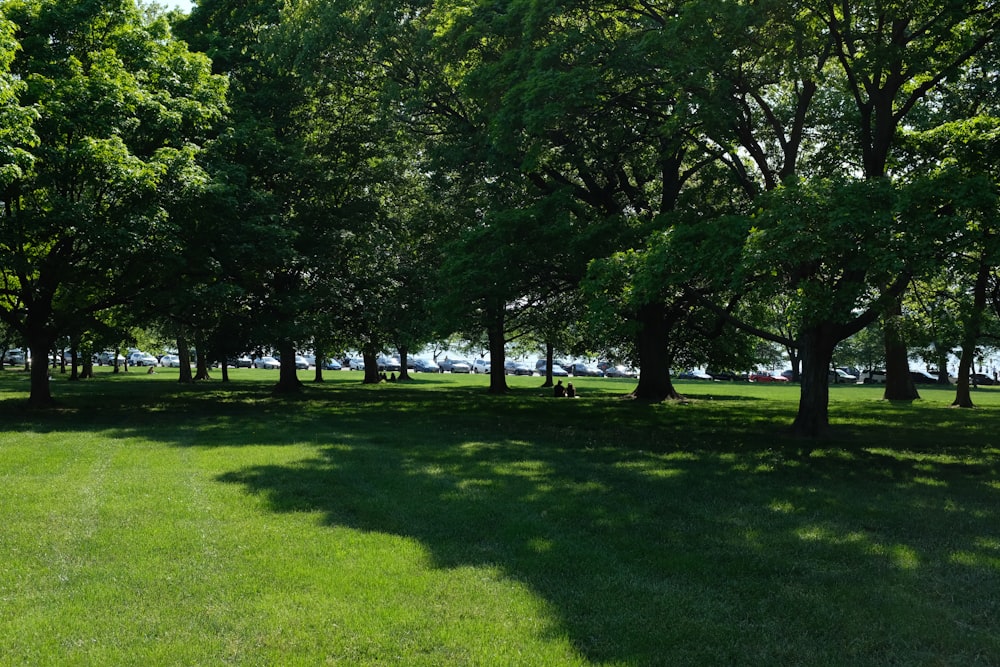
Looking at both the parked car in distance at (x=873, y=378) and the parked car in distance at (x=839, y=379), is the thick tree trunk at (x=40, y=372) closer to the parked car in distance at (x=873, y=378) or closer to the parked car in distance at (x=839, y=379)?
the parked car in distance at (x=839, y=379)

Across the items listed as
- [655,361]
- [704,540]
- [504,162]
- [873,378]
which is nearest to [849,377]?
[873,378]

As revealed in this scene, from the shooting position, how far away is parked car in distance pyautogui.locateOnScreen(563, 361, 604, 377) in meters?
85.8

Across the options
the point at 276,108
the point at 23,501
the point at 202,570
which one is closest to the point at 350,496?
the point at 202,570

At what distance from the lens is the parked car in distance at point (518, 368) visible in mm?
85606

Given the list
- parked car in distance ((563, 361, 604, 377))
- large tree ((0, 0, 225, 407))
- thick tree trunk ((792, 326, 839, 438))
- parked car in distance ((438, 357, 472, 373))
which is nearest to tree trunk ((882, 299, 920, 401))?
thick tree trunk ((792, 326, 839, 438))

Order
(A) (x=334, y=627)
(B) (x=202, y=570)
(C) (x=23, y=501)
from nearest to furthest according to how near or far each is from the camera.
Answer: (A) (x=334, y=627), (B) (x=202, y=570), (C) (x=23, y=501)

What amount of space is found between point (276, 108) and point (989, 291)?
25.9m

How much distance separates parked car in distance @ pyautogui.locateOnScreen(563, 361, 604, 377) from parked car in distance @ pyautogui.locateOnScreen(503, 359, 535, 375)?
4.84 meters

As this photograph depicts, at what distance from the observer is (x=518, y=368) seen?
87938 millimetres

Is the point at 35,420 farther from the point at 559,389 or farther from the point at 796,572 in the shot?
the point at 559,389

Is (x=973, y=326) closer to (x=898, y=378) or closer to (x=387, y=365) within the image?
(x=898, y=378)

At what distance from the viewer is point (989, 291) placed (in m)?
25.6

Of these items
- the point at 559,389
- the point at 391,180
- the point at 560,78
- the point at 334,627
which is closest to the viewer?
the point at 334,627

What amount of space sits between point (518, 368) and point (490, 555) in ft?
269
